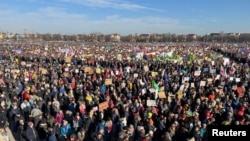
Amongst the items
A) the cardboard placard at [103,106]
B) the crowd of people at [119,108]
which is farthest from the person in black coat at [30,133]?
the cardboard placard at [103,106]

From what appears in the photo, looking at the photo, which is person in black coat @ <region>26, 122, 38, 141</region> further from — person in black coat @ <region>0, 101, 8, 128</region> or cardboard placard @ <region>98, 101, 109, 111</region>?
cardboard placard @ <region>98, 101, 109, 111</region>

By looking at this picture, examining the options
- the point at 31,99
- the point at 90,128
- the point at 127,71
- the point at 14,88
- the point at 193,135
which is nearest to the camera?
the point at 193,135

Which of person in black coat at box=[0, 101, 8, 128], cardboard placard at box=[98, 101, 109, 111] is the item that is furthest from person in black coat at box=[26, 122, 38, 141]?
cardboard placard at box=[98, 101, 109, 111]

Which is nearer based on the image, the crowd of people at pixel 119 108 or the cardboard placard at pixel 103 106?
the crowd of people at pixel 119 108

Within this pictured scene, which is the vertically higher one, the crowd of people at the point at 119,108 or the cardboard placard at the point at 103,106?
the cardboard placard at the point at 103,106

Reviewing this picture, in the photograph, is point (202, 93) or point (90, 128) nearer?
point (90, 128)

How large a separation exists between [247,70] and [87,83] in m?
12.8

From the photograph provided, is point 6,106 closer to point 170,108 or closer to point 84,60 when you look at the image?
point 170,108

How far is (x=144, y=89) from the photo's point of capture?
59.8 feet

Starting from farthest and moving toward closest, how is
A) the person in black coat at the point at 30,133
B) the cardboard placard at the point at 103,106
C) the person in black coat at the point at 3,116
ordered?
the cardboard placard at the point at 103,106
the person in black coat at the point at 3,116
the person in black coat at the point at 30,133

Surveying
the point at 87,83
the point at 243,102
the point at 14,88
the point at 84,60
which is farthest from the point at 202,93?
the point at 84,60

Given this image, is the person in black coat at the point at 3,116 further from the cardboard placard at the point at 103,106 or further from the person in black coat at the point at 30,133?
the cardboard placard at the point at 103,106

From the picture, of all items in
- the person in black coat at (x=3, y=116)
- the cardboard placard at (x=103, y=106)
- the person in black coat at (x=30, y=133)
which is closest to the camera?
the person in black coat at (x=30, y=133)

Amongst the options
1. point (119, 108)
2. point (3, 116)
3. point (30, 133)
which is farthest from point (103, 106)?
point (3, 116)
